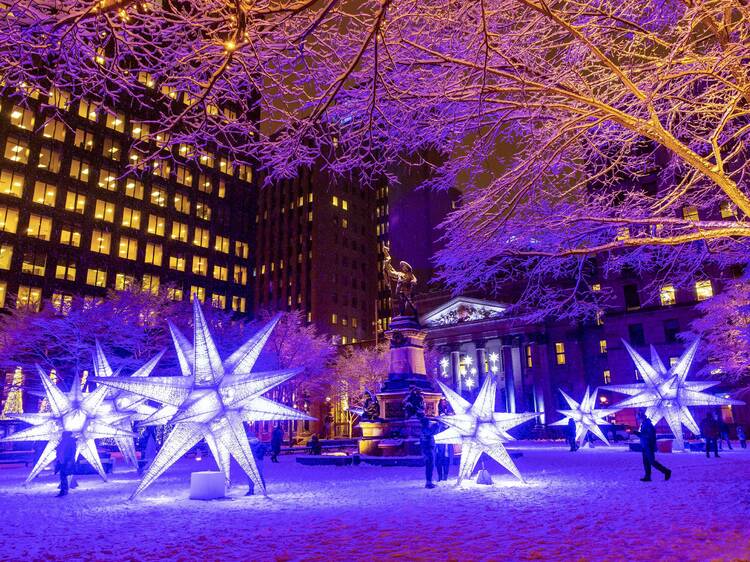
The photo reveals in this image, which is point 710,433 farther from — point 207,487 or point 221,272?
point 221,272

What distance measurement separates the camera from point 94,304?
35188 millimetres

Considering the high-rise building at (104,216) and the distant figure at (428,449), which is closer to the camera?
the distant figure at (428,449)

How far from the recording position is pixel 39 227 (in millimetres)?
52906

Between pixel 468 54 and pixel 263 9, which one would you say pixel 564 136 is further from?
pixel 263 9

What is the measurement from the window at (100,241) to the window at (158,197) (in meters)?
7.36

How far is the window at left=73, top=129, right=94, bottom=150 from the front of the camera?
57156 millimetres

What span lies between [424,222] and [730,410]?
49.0 metres

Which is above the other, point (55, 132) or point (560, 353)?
point (55, 132)

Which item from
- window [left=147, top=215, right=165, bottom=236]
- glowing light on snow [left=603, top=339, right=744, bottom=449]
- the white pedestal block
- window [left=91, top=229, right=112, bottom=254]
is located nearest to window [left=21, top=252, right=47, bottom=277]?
window [left=91, top=229, right=112, bottom=254]

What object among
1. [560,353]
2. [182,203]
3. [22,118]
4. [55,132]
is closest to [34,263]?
[55,132]

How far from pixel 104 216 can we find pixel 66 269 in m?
7.84

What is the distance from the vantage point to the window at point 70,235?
179ft

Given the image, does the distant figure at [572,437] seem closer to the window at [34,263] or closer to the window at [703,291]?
the window at [703,291]

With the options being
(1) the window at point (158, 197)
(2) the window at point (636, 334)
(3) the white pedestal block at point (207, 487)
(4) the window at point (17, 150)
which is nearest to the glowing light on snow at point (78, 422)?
(3) the white pedestal block at point (207, 487)
